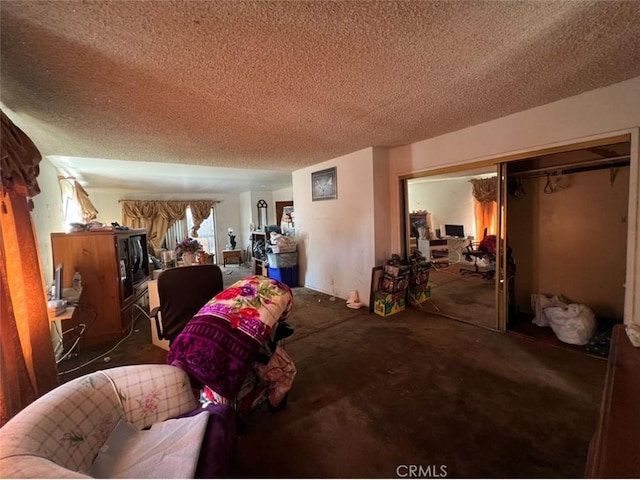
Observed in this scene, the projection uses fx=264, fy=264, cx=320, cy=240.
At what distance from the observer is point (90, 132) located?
257 cm

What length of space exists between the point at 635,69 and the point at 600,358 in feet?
7.51

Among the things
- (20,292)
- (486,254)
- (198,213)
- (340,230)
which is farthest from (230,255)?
(486,254)

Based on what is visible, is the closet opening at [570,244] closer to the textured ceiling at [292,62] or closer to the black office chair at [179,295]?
the textured ceiling at [292,62]

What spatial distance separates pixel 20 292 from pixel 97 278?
1.74 meters

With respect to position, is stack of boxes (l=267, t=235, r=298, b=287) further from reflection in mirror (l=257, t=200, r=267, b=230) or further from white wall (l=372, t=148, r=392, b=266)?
reflection in mirror (l=257, t=200, r=267, b=230)

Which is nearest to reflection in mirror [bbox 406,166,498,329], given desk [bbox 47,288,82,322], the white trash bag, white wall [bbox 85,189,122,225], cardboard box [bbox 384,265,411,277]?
cardboard box [bbox 384,265,411,277]

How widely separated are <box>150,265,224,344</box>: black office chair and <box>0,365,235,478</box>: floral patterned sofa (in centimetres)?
96

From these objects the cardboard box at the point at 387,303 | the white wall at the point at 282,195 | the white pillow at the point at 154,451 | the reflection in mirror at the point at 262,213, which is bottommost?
the cardboard box at the point at 387,303

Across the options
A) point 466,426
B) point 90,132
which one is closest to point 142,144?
point 90,132

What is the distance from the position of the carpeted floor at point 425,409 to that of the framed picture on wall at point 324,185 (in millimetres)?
2372

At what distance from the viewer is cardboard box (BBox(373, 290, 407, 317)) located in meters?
3.52

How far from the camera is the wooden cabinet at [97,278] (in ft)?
9.80

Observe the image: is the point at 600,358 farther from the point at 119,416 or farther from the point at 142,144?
the point at 142,144

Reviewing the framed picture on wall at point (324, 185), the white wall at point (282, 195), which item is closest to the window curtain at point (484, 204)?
the framed picture on wall at point (324, 185)
